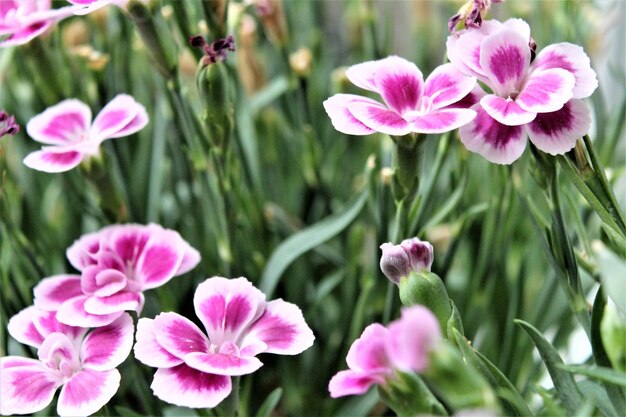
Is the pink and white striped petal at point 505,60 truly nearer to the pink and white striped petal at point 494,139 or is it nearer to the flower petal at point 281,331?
the pink and white striped petal at point 494,139

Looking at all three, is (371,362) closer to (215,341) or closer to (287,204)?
(215,341)

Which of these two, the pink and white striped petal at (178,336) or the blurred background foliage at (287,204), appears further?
the blurred background foliage at (287,204)

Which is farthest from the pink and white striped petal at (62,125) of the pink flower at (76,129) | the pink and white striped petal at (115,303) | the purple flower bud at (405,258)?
the purple flower bud at (405,258)

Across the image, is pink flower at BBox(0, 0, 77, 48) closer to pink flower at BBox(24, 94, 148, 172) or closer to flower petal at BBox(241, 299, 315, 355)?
pink flower at BBox(24, 94, 148, 172)

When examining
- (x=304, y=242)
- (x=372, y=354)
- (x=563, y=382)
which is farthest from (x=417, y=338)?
(x=304, y=242)

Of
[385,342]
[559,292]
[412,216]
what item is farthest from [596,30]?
[385,342]

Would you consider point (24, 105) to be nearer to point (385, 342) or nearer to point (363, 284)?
point (363, 284)

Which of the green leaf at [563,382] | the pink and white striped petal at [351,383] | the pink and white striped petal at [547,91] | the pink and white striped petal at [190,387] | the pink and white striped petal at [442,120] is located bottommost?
the green leaf at [563,382]
